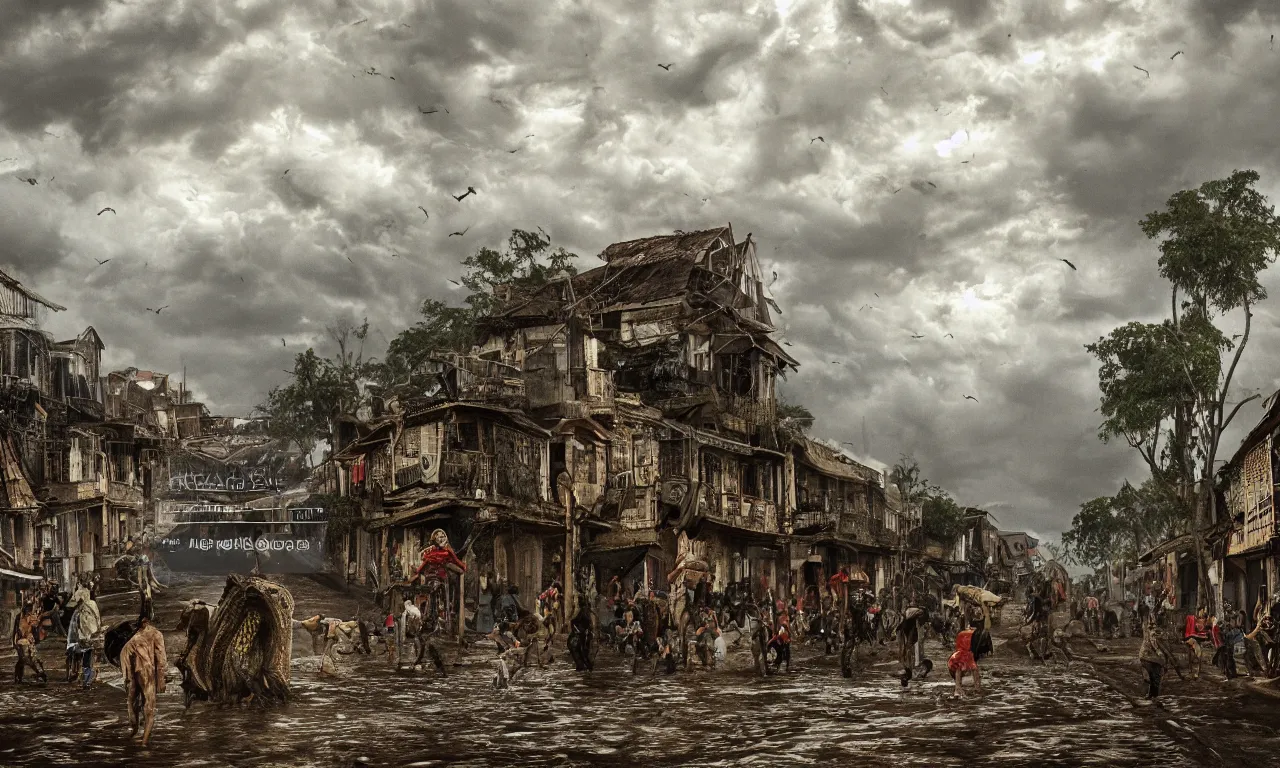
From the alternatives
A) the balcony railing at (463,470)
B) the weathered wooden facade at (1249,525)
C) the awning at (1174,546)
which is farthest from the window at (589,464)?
the weathered wooden facade at (1249,525)

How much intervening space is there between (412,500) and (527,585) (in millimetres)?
5073

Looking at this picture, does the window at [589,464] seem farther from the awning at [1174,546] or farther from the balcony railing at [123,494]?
the awning at [1174,546]

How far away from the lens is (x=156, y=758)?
1391cm

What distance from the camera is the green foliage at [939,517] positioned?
8112 cm

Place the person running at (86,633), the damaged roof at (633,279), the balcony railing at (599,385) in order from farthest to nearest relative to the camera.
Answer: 1. the damaged roof at (633,279)
2. the balcony railing at (599,385)
3. the person running at (86,633)

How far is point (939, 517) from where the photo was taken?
268ft

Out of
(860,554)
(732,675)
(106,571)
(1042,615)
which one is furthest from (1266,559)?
(106,571)

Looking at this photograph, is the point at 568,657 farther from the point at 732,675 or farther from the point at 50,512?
the point at 50,512

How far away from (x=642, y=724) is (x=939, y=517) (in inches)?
2661

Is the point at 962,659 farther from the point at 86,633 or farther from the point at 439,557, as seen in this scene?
the point at 86,633

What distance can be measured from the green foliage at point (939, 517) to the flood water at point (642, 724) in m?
56.4

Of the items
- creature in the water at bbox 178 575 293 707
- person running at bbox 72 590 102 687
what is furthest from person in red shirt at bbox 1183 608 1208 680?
person running at bbox 72 590 102 687

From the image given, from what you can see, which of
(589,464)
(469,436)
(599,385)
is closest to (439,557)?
(469,436)

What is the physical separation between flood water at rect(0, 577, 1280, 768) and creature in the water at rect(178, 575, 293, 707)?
1.33ft
